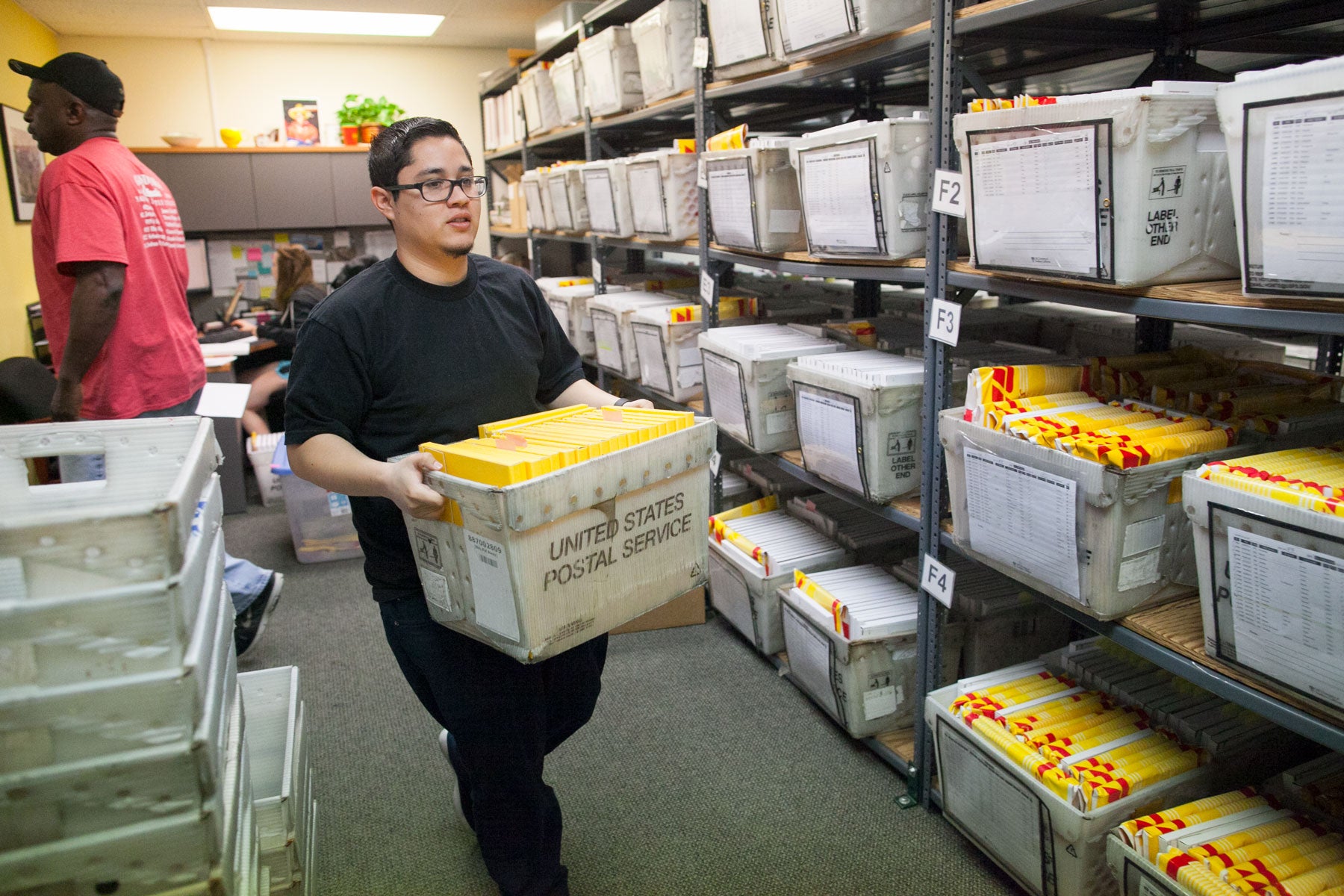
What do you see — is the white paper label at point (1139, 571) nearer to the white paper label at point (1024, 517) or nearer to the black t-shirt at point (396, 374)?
the white paper label at point (1024, 517)

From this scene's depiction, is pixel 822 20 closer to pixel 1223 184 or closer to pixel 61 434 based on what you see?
pixel 1223 184

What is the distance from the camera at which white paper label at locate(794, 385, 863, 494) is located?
2064 mm

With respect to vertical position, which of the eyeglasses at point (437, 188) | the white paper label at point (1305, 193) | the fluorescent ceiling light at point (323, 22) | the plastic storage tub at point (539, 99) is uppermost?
the fluorescent ceiling light at point (323, 22)

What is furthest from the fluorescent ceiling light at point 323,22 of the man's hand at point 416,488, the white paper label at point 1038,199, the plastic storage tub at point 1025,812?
the plastic storage tub at point 1025,812

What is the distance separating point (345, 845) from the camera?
6.59 ft

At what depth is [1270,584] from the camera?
118 cm

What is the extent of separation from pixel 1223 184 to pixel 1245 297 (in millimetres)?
224

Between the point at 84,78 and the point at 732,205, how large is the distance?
1.75 metres

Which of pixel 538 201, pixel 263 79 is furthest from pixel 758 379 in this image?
pixel 263 79

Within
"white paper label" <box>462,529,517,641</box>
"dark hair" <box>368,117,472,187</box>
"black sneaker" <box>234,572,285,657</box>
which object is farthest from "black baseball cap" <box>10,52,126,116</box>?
"white paper label" <box>462,529,517,641</box>

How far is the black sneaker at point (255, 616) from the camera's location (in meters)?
2.81

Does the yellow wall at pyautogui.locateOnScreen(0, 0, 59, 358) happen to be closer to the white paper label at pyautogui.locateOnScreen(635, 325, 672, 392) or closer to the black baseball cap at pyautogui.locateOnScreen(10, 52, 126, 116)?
the black baseball cap at pyautogui.locateOnScreen(10, 52, 126, 116)

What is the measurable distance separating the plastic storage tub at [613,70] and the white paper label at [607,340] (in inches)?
31.8

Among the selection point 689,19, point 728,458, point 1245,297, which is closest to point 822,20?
point 689,19
